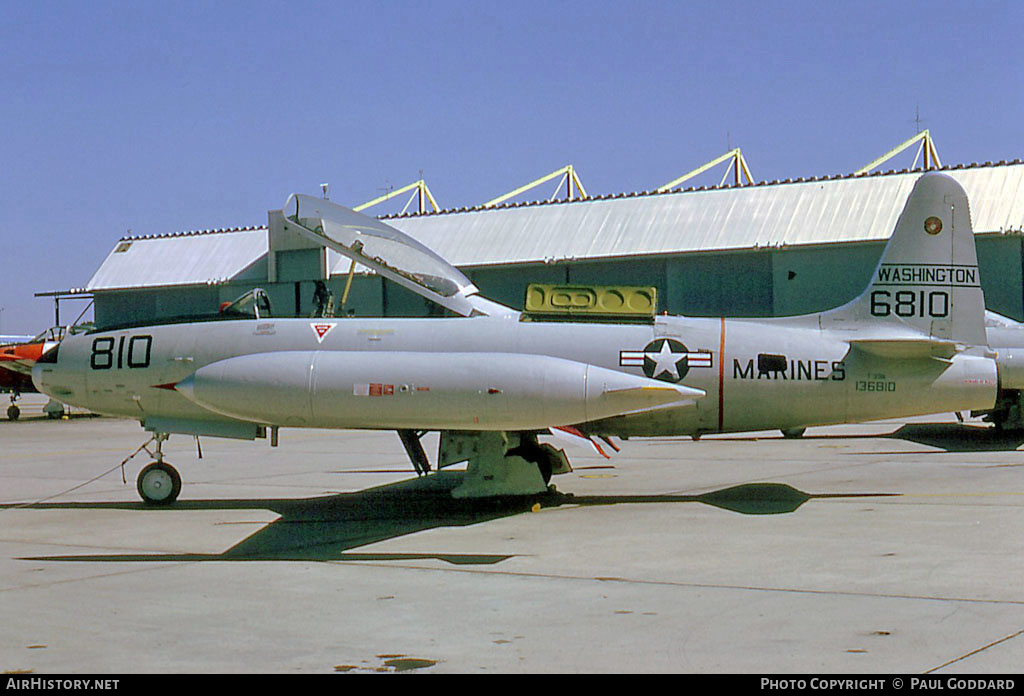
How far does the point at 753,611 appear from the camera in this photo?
6891mm

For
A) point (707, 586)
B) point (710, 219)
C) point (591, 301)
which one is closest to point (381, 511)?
point (591, 301)

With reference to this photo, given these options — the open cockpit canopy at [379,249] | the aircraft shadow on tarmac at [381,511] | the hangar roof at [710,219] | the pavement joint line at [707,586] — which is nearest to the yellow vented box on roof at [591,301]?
the open cockpit canopy at [379,249]

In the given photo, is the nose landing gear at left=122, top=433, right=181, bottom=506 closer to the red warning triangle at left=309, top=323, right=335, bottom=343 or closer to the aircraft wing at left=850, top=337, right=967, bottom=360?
the red warning triangle at left=309, top=323, right=335, bottom=343

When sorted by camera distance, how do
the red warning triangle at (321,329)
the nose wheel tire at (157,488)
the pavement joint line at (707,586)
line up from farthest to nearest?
the nose wheel tire at (157,488), the red warning triangle at (321,329), the pavement joint line at (707,586)

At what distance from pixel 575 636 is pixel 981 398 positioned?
7494mm

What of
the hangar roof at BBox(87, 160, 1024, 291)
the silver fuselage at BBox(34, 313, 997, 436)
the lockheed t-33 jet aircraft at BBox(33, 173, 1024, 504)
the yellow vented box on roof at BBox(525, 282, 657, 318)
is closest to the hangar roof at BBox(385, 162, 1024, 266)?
the hangar roof at BBox(87, 160, 1024, 291)

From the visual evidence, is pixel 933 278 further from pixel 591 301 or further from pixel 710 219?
→ pixel 710 219

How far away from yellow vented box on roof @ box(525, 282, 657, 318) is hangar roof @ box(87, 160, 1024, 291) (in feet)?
61.0

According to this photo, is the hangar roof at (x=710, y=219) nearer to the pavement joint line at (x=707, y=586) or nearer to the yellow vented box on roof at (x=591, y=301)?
the yellow vented box on roof at (x=591, y=301)

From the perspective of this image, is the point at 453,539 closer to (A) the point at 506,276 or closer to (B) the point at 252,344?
(B) the point at 252,344

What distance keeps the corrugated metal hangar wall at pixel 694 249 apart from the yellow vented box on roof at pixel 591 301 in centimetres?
1421

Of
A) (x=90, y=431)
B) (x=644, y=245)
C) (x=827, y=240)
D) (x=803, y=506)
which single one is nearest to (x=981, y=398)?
(x=803, y=506)

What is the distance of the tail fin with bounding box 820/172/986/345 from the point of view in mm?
12188

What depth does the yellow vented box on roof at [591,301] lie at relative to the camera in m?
12.3
